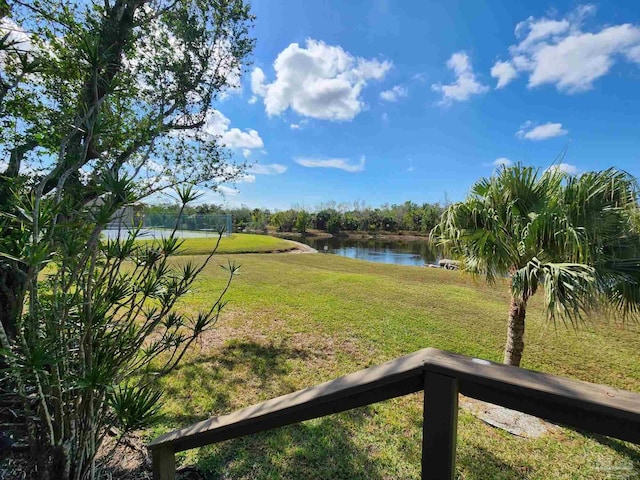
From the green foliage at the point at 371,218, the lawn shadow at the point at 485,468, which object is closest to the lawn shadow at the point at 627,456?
the lawn shadow at the point at 485,468

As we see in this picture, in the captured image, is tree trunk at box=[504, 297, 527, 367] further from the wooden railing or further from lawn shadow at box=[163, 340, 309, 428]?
the wooden railing

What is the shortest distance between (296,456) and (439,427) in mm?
2013

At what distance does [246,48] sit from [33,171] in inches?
129

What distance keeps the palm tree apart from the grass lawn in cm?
93

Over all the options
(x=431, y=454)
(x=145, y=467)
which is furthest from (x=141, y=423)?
(x=431, y=454)

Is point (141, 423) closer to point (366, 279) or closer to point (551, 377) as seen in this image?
point (551, 377)

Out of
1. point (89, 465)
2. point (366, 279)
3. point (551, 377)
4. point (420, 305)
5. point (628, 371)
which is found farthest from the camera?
point (366, 279)

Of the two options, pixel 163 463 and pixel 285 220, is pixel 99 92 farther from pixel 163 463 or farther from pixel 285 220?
pixel 285 220

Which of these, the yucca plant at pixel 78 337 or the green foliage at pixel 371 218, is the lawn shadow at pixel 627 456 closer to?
the yucca plant at pixel 78 337

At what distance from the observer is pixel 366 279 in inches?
377

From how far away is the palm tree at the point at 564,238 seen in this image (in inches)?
95.3

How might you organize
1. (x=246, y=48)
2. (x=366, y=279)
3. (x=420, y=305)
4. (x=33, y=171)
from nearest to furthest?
(x=33, y=171)
(x=246, y=48)
(x=420, y=305)
(x=366, y=279)

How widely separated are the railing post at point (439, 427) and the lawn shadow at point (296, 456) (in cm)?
171

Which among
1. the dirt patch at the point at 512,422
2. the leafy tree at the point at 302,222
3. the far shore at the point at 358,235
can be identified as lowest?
the dirt patch at the point at 512,422
